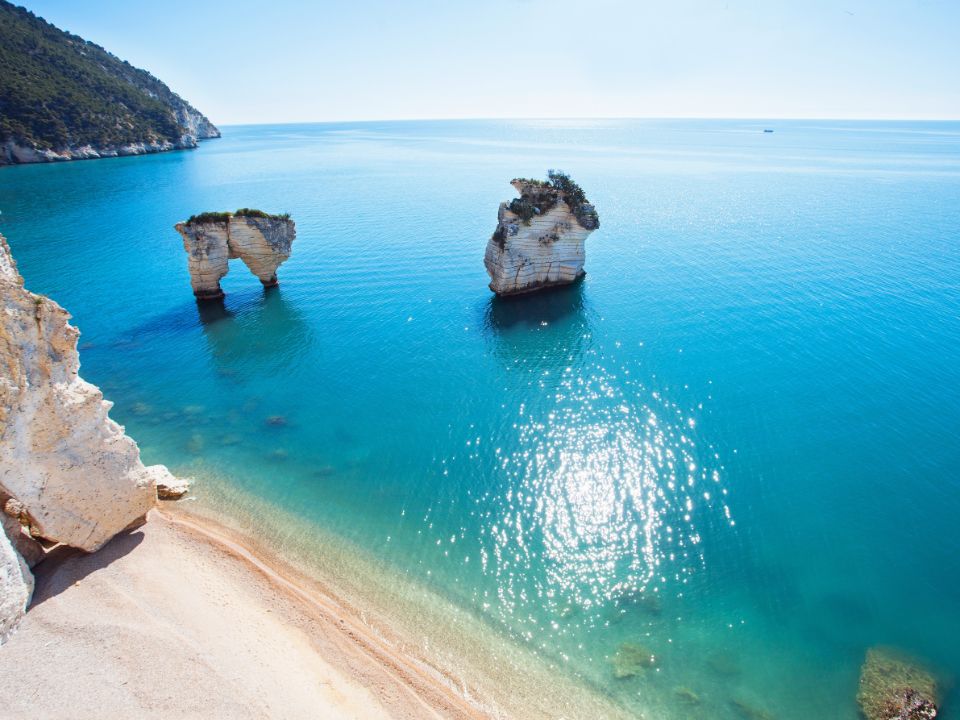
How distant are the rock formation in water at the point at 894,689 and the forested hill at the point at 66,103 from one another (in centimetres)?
17247

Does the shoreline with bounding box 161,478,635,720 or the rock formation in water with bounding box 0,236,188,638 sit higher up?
the rock formation in water with bounding box 0,236,188,638

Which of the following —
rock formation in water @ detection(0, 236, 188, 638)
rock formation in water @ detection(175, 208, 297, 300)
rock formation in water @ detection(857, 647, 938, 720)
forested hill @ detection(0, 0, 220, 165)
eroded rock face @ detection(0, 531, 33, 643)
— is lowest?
rock formation in water @ detection(857, 647, 938, 720)

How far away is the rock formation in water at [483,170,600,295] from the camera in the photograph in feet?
137

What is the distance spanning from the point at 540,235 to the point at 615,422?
22.4 m

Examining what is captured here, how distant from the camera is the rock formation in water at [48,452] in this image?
48.5 ft

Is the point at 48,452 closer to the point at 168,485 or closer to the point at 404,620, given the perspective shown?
the point at 168,485

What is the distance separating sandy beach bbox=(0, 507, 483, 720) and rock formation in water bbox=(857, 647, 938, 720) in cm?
1255

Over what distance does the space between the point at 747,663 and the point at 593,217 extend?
3587cm

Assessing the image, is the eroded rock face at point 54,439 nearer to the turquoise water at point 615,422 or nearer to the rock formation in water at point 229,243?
the turquoise water at point 615,422

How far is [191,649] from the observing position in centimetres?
1483

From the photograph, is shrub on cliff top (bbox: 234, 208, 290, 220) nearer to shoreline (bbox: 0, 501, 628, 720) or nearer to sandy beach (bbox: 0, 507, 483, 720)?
shoreline (bbox: 0, 501, 628, 720)

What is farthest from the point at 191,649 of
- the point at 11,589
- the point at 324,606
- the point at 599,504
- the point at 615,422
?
the point at 615,422

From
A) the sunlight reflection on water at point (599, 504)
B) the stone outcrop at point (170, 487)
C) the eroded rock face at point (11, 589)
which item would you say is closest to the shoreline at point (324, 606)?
the stone outcrop at point (170, 487)

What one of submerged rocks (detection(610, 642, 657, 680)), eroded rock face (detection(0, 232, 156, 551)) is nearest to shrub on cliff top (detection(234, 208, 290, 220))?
eroded rock face (detection(0, 232, 156, 551))
